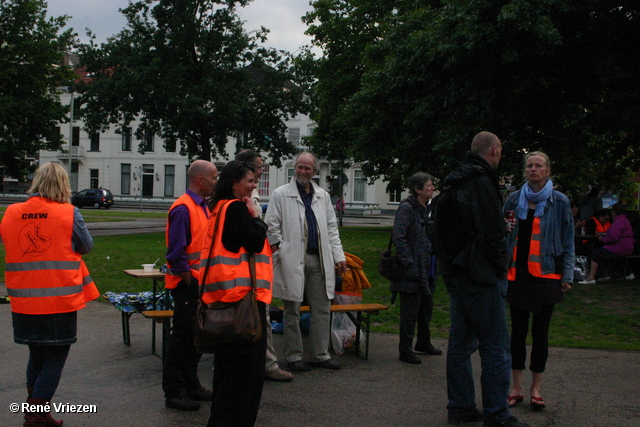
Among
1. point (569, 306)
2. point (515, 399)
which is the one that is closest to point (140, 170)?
point (569, 306)

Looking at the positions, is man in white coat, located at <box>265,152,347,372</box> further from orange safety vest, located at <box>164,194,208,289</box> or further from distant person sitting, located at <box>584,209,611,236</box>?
distant person sitting, located at <box>584,209,611,236</box>

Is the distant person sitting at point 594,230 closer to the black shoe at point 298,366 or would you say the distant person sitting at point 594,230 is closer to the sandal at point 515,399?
the sandal at point 515,399

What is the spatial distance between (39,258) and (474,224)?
9.42 feet

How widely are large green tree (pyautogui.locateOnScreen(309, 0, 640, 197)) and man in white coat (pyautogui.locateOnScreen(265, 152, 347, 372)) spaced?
22.9ft

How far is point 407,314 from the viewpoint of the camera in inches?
257

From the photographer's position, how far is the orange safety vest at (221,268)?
376 centimetres

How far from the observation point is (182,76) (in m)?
25.2

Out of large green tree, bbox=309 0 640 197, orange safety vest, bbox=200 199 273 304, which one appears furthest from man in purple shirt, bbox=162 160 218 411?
A: large green tree, bbox=309 0 640 197

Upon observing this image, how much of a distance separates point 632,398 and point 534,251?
1.55m

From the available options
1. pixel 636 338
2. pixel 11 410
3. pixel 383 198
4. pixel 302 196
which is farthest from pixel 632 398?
pixel 383 198

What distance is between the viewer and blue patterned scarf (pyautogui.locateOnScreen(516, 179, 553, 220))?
5000mm

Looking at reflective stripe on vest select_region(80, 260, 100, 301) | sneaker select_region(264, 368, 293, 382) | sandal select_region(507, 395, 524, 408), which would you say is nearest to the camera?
reflective stripe on vest select_region(80, 260, 100, 301)

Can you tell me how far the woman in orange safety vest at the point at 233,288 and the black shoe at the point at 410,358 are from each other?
115 inches

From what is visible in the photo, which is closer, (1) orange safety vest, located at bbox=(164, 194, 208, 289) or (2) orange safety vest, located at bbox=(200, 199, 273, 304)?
(2) orange safety vest, located at bbox=(200, 199, 273, 304)
